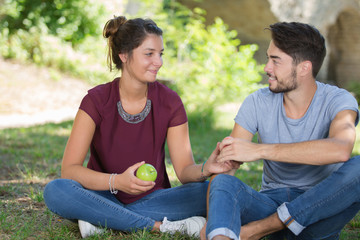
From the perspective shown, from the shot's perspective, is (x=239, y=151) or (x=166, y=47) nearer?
(x=239, y=151)

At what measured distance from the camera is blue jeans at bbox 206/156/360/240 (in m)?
2.48

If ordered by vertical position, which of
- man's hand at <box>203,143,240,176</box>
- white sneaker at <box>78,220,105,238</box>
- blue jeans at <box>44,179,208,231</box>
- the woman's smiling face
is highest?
the woman's smiling face

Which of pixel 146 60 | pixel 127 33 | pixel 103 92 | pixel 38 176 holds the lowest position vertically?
pixel 38 176

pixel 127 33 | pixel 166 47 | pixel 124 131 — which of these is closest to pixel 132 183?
pixel 124 131

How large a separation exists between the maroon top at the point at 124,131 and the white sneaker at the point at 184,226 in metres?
0.30

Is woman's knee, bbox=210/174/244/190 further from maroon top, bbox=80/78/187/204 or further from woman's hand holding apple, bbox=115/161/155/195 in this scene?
maroon top, bbox=80/78/187/204

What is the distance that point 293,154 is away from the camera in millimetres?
2633

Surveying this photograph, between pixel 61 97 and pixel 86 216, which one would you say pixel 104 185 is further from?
pixel 61 97

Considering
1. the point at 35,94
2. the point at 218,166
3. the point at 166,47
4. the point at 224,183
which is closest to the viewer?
the point at 224,183

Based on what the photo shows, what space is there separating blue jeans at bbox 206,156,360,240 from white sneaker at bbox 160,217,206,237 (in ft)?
1.05

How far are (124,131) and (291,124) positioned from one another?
108 centimetres

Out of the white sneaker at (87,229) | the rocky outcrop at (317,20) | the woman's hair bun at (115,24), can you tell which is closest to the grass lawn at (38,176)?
the white sneaker at (87,229)

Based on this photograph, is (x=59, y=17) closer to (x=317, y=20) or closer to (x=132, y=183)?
(x=317, y=20)

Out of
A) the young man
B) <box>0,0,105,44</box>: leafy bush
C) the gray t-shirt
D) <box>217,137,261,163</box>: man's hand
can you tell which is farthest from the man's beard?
<box>0,0,105,44</box>: leafy bush
